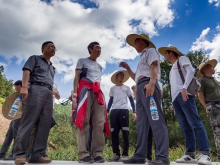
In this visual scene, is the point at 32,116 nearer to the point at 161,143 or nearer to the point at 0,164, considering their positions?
the point at 0,164

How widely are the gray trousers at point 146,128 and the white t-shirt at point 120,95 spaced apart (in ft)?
6.24

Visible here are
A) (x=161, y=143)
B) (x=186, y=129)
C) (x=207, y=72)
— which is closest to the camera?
(x=161, y=143)

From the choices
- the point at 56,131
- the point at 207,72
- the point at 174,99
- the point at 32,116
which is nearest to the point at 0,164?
the point at 32,116

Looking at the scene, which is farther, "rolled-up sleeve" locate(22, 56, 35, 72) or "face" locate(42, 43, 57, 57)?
"face" locate(42, 43, 57, 57)

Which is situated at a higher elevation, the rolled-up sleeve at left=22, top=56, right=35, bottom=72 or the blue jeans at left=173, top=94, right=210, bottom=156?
the rolled-up sleeve at left=22, top=56, right=35, bottom=72

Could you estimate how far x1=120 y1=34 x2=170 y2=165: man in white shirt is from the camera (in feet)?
9.50

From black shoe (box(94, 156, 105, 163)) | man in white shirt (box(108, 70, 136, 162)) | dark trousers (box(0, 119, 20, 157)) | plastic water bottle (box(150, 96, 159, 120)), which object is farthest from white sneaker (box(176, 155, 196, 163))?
dark trousers (box(0, 119, 20, 157))

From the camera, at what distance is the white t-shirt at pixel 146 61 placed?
10.3ft

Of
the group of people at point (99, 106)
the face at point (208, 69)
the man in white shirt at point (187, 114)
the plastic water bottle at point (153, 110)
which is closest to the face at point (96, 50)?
the group of people at point (99, 106)

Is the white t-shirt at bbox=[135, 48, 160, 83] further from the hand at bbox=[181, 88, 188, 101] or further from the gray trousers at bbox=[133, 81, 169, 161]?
the hand at bbox=[181, 88, 188, 101]

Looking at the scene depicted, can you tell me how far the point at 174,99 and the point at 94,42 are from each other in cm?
166

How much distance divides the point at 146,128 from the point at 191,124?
68 cm

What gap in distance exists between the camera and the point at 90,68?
3.83 metres

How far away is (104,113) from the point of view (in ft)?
12.5
